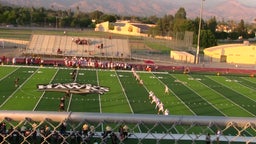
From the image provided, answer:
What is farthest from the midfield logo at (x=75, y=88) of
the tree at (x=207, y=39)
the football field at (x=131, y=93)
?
the tree at (x=207, y=39)

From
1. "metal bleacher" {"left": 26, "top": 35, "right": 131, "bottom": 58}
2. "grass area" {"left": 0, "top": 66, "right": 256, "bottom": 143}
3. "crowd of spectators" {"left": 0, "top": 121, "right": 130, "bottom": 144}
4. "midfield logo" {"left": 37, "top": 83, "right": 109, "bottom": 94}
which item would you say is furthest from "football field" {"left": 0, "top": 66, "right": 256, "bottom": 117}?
"metal bleacher" {"left": 26, "top": 35, "right": 131, "bottom": 58}

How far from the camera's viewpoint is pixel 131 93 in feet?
76.3

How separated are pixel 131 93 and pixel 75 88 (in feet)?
10.7

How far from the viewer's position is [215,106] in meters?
21.1

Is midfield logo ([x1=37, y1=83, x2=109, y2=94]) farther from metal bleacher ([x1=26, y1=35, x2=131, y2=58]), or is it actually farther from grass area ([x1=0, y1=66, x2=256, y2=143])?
metal bleacher ([x1=26, y1=35, x2=131, y2=58])

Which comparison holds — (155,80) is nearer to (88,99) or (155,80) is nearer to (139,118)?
(88,99)

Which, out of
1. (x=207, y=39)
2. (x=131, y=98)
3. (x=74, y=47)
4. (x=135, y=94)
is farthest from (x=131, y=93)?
(x=207, y=39)

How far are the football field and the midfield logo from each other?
48 centimetres

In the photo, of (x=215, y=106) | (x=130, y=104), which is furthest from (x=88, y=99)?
(x=215, y=106)

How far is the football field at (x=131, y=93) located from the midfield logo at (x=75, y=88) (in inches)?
18.9

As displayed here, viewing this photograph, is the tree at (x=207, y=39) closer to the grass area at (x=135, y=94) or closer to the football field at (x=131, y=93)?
the football field at (x=131, y=93)

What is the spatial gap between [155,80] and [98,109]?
36.1 feet

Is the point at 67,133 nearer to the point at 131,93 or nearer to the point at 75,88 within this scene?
the point at 131,93

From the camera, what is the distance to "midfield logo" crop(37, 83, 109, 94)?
23094mm
